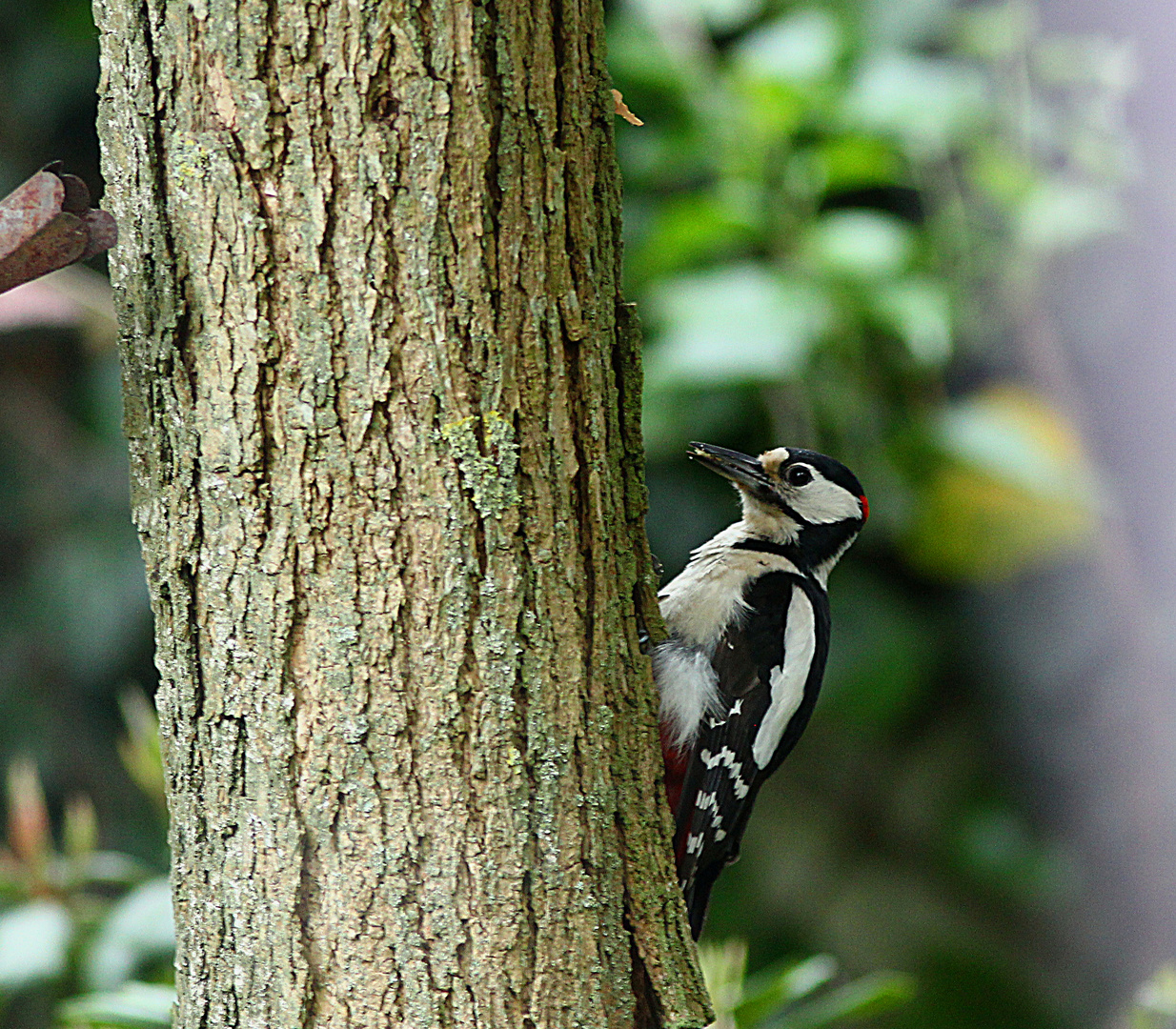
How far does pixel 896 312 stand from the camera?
2.56m

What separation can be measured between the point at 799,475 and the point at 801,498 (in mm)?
36

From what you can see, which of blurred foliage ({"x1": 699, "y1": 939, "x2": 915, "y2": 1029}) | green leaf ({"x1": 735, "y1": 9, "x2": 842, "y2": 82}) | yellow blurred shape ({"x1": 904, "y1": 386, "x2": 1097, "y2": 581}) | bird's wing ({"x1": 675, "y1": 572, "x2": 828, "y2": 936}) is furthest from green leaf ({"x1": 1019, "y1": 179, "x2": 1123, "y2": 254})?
blurred foliage ({"x1": 699, "y1": 939, "x2": 915, "y2": 1029})

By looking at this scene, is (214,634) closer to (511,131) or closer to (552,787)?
(552,787)

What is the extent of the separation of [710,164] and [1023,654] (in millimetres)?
1474

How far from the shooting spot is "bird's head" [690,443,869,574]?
1.93 metres

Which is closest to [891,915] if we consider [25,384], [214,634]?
[25,384]

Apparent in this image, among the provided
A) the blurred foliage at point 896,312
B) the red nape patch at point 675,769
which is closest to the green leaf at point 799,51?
the blurred foliage at point 896,312

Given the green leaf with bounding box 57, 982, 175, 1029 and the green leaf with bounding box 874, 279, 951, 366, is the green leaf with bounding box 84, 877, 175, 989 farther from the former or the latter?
the green leaf with bounding box 874, 279, 951, 366

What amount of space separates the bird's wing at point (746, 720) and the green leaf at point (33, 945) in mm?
926

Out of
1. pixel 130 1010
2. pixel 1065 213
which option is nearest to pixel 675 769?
pixel 130 1010

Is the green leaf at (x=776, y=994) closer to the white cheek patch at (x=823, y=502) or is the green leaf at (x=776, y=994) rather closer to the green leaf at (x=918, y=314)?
the white cheek patch at (x=823, y=502)

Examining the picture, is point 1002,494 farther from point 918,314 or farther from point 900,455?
point 918,314

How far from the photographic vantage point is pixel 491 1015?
1098mm

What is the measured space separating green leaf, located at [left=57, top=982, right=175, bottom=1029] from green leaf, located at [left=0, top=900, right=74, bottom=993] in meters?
0.22
